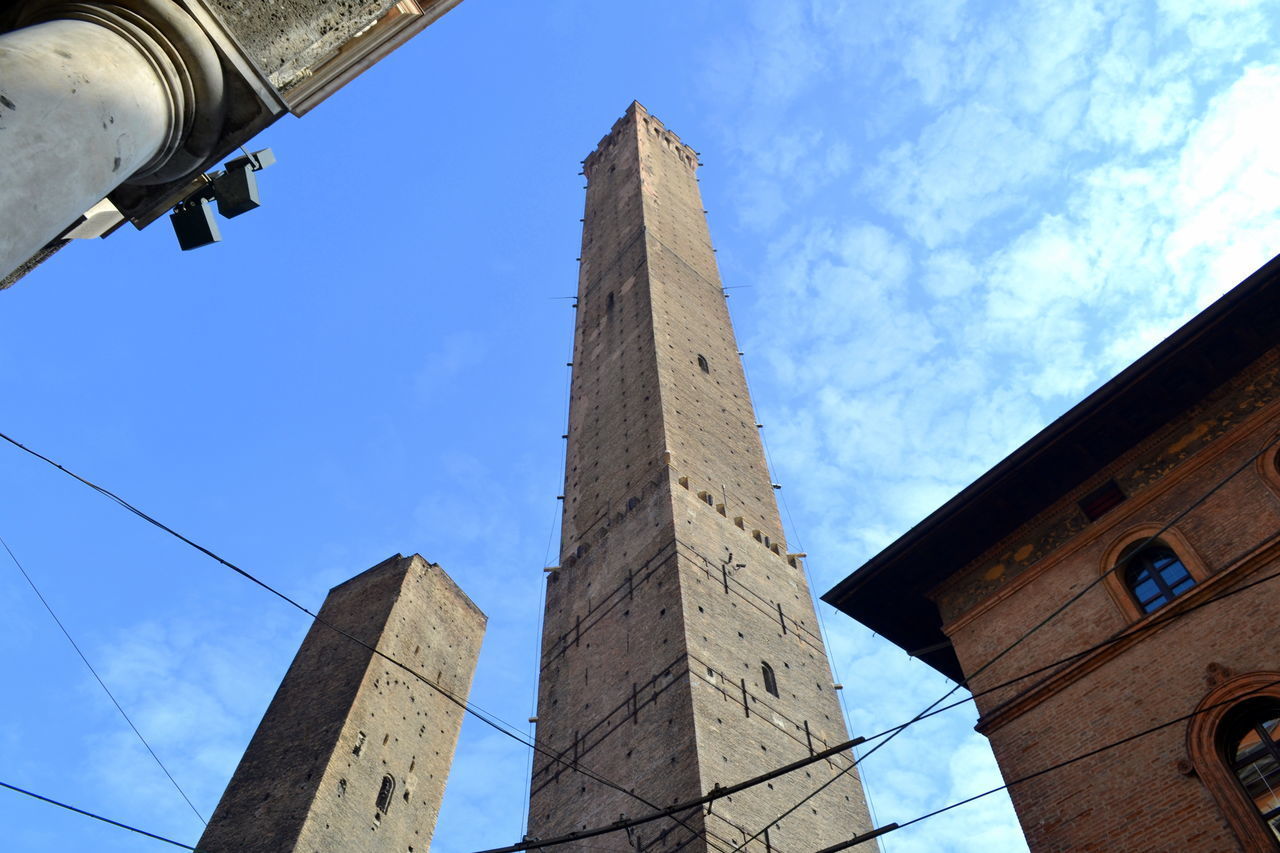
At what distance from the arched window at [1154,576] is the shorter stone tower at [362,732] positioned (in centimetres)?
1202

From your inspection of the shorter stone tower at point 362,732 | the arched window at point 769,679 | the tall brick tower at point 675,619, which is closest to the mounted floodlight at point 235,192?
the tall brick tower at point 675,619

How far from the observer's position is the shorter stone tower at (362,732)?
16203mm

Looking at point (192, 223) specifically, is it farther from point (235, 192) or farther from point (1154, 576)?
point (1154, 576)

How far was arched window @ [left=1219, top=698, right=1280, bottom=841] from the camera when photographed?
5.55 m

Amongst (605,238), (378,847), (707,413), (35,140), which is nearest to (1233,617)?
(35,140)

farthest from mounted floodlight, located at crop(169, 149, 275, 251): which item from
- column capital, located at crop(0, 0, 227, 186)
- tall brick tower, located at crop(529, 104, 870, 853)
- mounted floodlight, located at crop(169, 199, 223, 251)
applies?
tall brick tower, located at crop(529, 104, 870, 853)

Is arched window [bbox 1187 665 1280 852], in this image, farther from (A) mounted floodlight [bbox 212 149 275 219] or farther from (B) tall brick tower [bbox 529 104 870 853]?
(A) mounted floodlight [bbox 212 149 275 219]

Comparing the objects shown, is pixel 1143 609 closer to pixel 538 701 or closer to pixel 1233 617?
pixel 1233 617

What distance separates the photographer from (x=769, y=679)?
12359 mm

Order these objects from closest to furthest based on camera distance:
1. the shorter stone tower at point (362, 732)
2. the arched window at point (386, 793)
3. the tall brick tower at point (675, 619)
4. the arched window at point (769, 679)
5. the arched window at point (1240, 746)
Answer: the arched window at point (1240, 746) → the tall brick tower at point (675, 619) → the arched window at point (769, 679) → the shorter stone tower at point (362, 732) → the arched window at point (386, 793)

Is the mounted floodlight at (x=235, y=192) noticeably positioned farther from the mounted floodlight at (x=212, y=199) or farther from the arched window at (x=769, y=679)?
the arched window at (x=769, y=679)

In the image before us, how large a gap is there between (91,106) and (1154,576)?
6.60m

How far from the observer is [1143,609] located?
22.0 feet

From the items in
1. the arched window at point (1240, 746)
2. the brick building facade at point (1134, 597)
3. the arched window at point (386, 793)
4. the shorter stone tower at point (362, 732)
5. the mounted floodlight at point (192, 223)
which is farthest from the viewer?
the arched window at point (386, 793)
